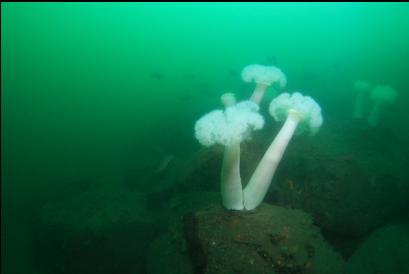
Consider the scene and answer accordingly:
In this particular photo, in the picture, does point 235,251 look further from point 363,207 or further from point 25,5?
point 25,5

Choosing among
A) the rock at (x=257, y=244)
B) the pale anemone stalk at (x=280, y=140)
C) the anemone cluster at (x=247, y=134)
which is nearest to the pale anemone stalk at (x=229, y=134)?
the anemone cluster at (x=247, y=134)

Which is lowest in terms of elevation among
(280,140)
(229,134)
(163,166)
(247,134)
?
(163,166)

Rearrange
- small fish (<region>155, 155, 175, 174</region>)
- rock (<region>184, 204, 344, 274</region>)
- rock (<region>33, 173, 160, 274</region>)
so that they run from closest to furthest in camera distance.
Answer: rock (<region>184, 204, 344, 274</region>) → rock (<region>33, 173, 160, 274</region>) → small fish (<region>155, 155, 175, 174</region>)

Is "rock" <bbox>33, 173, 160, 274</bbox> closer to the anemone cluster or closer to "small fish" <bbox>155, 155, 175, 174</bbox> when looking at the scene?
"small fish" <bbox>155, 155, 175, 174</bbox>

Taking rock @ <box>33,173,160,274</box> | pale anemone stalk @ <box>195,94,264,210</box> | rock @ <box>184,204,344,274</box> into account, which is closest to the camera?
pale anemone stalk @ <box>195,94,264,210</box>

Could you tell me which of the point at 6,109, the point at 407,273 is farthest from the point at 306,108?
the point at 6,109

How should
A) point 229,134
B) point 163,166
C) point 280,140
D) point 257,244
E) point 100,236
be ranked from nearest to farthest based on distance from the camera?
point 229,134
point 257,244
point 280,140
point 100,236
point 163,166

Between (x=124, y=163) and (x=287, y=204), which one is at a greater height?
(x=287, y=204)

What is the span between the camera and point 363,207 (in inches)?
216

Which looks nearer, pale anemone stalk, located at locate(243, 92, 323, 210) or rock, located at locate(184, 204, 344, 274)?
rock, located at locate(184, 204, 344, 274)

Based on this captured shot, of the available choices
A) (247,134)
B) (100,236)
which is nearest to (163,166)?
(100,236)

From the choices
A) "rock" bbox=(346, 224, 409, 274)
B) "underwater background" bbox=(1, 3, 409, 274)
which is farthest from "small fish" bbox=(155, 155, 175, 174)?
"rock" bbox=(346, 224, 409, 274)

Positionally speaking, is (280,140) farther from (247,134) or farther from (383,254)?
(383,254)

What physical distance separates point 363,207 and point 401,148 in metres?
2.84
